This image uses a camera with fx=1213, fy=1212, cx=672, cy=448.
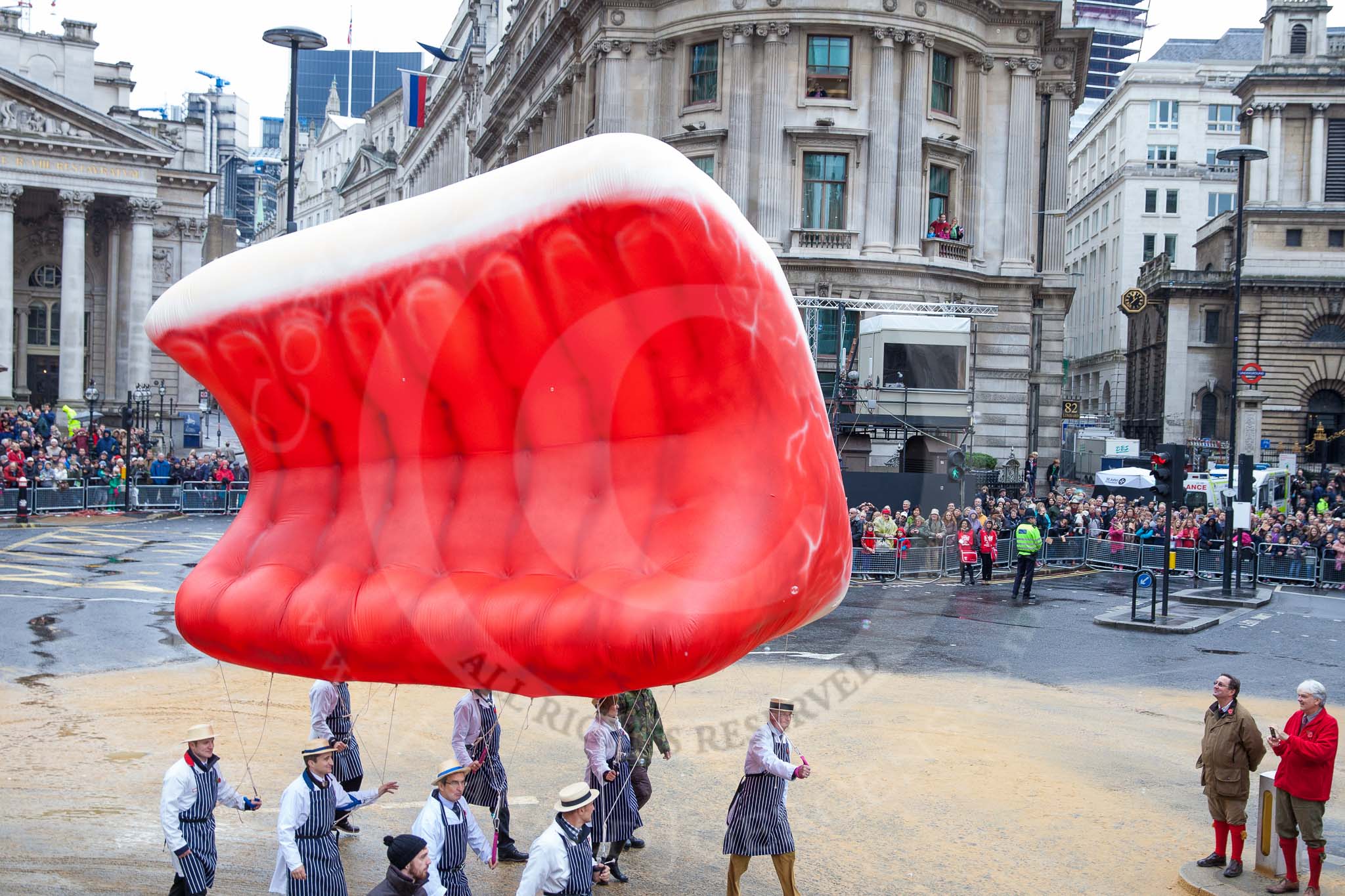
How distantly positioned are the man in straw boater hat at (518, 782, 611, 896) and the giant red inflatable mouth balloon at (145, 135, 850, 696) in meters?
2.67

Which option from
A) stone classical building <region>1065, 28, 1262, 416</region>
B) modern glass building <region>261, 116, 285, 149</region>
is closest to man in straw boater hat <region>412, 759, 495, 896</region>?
stone classical building <region>1065, 28, 1262, 416</region>

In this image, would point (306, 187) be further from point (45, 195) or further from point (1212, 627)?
point (1212, 627)

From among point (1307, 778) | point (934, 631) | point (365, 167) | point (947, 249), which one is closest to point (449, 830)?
point (1307, 778)

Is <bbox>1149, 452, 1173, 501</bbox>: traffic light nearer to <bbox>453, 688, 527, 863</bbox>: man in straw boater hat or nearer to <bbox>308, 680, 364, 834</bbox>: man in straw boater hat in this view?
<bbox>453, 688, 527, 863</bbox>: man in straw boater hat

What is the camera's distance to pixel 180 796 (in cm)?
868

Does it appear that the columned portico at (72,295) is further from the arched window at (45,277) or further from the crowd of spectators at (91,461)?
the crowd of spectators at (91,461)

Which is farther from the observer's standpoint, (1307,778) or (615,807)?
(615,807)

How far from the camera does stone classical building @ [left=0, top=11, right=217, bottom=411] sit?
57.4m

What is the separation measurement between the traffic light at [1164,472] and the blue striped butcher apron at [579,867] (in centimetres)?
1771

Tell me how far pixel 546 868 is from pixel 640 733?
3.62 m

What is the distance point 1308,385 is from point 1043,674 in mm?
55952

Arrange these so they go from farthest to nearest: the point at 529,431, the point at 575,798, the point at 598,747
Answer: the point at 598,747 < the point at 575,798 < the point at 529,431

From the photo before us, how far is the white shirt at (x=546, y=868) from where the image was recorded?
739cm

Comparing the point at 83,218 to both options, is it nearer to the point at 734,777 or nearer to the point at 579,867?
the point at 734,777
